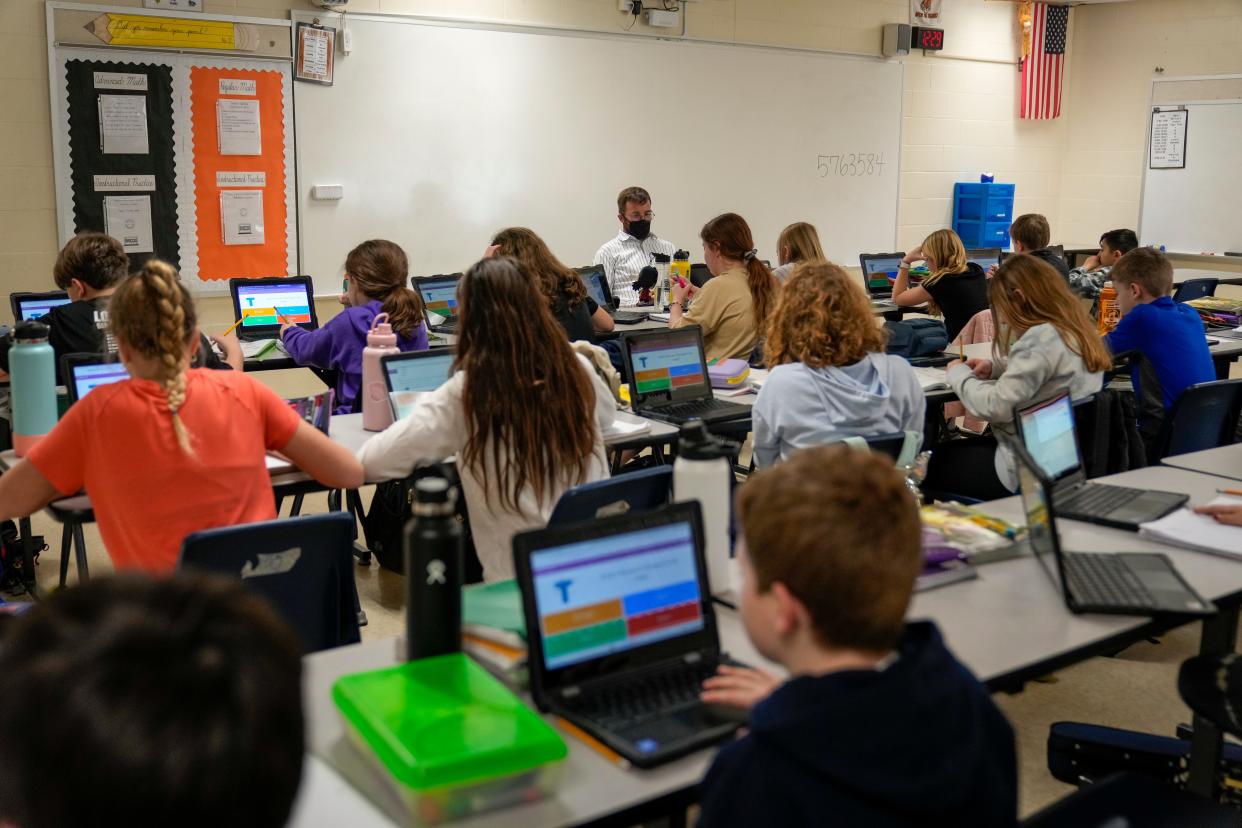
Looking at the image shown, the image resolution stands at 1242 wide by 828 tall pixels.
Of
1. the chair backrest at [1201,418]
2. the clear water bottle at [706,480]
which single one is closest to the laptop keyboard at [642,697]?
the clear water bottle at [706,480]

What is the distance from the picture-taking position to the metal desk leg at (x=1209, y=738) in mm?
2424

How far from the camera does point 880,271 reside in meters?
7.68

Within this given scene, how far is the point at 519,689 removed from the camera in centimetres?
178

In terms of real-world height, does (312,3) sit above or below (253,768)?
above

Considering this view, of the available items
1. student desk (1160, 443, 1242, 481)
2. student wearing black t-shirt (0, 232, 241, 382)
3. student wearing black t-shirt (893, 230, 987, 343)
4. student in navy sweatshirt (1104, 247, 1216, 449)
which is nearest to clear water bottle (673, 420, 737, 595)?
student desk (1160, 443, 1242, 481)

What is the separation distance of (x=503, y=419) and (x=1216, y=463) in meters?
2.01

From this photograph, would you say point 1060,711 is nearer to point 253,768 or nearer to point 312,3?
point 253,768

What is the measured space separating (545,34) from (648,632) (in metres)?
6.02

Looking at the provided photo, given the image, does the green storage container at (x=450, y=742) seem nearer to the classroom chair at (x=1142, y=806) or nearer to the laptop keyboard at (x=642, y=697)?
the laptop keyboard at (x=642, y=697)

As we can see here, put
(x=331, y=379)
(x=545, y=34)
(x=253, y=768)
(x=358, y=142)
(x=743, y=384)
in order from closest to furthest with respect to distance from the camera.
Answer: (x=253, y=768), (x=743, y=384), (x=331, y=379), (x=358, y=142), (x=545, y=34)

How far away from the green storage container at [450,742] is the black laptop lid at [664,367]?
2.50m

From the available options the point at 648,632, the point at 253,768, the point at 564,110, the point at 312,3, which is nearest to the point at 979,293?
the point at 564,110

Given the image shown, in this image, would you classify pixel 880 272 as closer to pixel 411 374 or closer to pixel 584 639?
pixel 411 374

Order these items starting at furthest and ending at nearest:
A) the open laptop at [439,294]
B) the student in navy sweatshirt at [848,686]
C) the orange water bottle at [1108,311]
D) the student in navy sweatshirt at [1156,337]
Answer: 1. the open laptop at [439,294]
2. the orange water bottle at [1108,311]
3. the student in navy sweatshirt at [1156,337]
4. the student in navy sweatshirt at [848,686]
